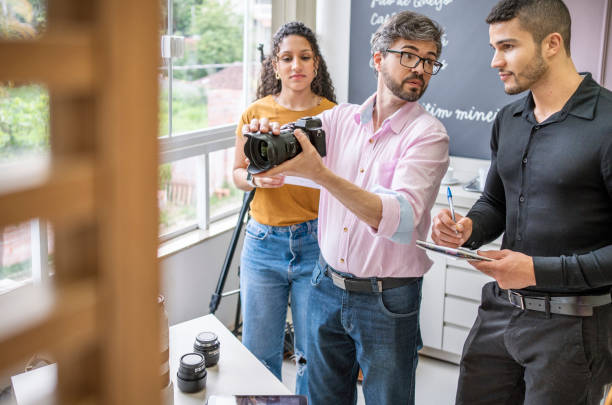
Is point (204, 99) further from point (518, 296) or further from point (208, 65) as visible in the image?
point (518, 296)

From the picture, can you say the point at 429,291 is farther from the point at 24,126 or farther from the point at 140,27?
the point at 140,27

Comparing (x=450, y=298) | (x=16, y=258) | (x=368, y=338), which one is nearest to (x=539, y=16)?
(x=368, y=338)

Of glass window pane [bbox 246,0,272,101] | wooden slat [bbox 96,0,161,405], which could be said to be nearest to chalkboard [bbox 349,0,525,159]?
glass window pane [bbox 246,0,272,101]

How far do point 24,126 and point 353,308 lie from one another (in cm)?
122

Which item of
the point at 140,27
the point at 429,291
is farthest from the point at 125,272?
the point at 429,291

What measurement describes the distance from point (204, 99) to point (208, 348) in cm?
158

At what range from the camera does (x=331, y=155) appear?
1754 millimetres

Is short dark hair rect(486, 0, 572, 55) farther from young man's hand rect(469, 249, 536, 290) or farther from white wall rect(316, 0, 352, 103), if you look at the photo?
white wall rect(316, 0, 352, 103)

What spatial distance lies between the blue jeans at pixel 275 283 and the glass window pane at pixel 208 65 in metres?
0.96

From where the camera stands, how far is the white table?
57.9 inches

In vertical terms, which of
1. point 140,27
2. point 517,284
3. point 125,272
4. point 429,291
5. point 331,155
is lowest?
point 429,291

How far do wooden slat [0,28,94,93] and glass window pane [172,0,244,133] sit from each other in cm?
237

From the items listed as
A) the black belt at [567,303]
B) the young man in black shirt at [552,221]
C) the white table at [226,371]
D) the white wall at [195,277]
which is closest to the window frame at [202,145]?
the white wall at [195,277]

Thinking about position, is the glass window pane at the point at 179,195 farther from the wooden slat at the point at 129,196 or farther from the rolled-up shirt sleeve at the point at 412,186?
the wooden slat at the point at 129,196
